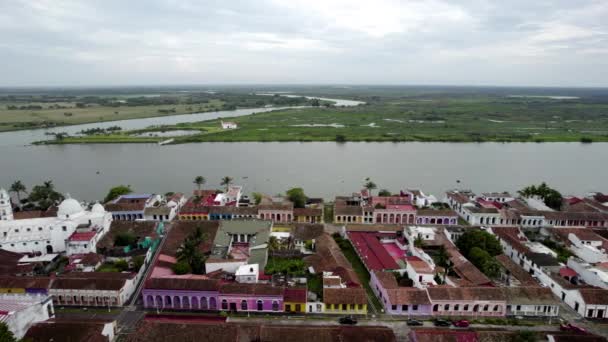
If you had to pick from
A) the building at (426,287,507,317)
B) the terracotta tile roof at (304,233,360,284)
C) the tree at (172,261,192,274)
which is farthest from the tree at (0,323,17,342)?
the building at (426,287,507,317)

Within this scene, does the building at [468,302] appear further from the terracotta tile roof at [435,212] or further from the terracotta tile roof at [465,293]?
the terracotta tile roof at [435,212]

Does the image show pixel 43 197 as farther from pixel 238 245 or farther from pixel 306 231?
pixel 306 231

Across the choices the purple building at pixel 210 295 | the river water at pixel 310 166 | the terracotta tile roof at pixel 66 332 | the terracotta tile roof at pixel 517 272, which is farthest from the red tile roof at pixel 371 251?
the terracotta tile roof at pixel 66 332

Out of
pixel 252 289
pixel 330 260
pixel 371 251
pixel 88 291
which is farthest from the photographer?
pixel 371 251

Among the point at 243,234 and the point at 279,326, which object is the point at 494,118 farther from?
the point at 279,326

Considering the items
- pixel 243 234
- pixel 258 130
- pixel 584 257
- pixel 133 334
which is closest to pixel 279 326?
pixel 133 334

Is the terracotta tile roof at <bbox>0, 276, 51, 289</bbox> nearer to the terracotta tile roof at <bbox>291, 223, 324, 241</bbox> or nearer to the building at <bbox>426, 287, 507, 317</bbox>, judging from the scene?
the terracotta tile roof at <bbox>291, 223, 324, 241</bbox>

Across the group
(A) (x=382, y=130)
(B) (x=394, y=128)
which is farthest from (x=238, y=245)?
(B) (x=394, y=128)
